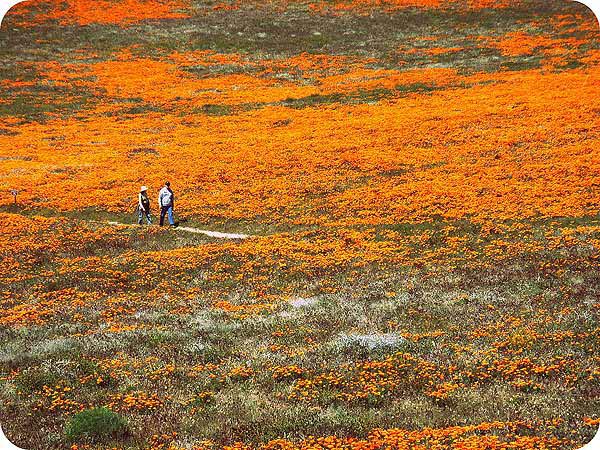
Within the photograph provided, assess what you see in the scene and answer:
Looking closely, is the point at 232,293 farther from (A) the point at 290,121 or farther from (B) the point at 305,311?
(A) the point at 290,121

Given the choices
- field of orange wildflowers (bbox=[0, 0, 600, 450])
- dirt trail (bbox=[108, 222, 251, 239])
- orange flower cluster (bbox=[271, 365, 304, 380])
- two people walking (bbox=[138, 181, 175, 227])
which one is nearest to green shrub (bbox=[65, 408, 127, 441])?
field of orange wildflowers (bbox=[0, 0, 600, 450])

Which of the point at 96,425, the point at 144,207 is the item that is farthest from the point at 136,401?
the point at 144,207

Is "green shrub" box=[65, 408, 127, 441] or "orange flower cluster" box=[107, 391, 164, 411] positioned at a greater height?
"green shrub" box=[65, 408, 127, 441]

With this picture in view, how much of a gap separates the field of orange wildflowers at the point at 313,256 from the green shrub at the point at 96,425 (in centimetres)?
6

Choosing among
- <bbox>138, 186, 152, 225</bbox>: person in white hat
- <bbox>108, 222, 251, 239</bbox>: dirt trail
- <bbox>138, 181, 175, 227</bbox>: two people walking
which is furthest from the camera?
<bbox>138, 186, 152, 225</bbox>: person in white hat

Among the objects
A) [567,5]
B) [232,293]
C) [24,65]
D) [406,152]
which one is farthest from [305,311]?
[567,5]

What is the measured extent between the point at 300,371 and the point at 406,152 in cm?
3208

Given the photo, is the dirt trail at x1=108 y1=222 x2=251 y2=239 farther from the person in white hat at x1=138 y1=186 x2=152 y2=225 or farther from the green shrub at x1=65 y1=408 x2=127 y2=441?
the green shrub at x1=65 y1=408 x2=127 y2=441

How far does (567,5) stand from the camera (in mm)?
90875

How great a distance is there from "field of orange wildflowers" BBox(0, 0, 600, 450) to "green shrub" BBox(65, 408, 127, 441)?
2.5 inches

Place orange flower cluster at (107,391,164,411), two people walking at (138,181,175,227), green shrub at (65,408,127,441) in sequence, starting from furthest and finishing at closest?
two people walking at (138,181,175,227), orange flower cluster at (107,391,164,411), green shrub at (65,408,127,441)

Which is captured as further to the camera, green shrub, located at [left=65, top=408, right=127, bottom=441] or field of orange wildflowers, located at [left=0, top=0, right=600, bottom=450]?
field of orange wildflowers, located at [left=0, top=0, right=600, bottom=450]

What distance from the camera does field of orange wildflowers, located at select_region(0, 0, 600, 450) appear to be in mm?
12547

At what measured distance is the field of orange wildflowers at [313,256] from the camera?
12547 millimetres
